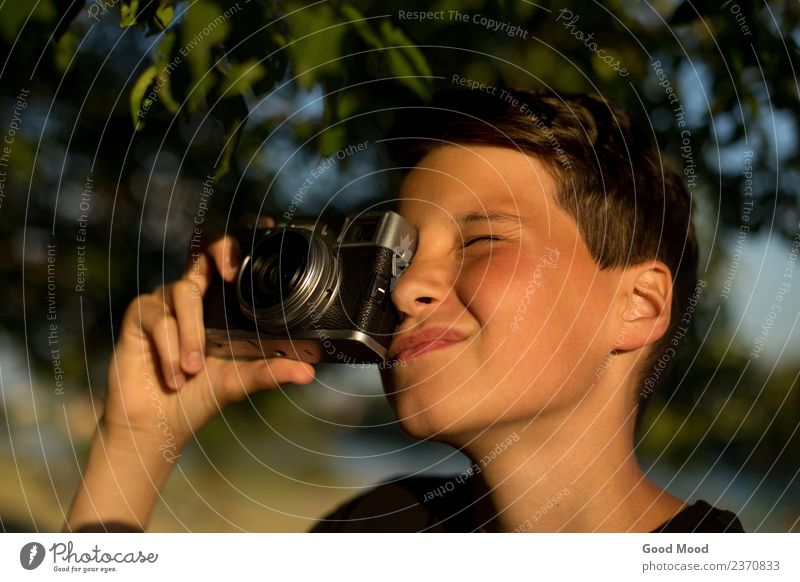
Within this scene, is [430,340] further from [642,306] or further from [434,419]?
[642,306]

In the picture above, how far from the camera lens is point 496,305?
31.6 inches

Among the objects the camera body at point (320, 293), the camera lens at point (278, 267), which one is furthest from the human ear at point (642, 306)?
the camera lens at point (278, 267)

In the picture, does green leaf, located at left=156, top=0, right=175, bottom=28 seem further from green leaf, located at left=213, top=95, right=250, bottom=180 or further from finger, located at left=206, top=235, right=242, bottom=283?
finger, located at left=206, top=235, right=242, bottom=283

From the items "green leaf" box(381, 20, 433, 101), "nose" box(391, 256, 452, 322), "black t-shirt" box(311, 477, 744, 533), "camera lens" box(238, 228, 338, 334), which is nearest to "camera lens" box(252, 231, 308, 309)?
"camera lens" box(238, 228, 338, 334)

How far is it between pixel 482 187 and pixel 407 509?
401 mm

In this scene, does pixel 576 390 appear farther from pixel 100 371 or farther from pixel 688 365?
pixel 100 371

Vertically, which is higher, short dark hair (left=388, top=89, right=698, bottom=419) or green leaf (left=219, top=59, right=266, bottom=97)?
green leaf (left=219, top=59, right=266, bottom=97)

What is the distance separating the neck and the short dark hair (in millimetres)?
80

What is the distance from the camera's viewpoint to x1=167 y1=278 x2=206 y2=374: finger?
83 centimetres

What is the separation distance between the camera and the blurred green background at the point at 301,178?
844 mm

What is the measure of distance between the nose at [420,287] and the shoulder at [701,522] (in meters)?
0.33

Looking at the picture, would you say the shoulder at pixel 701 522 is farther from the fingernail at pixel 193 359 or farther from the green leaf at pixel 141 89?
the green leaf at pixel 141 89

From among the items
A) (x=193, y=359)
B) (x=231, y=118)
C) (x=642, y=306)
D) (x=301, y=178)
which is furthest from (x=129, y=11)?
(x=642, y=306)

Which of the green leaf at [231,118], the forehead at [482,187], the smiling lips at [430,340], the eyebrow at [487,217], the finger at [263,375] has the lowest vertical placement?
the finger at [263,375]
